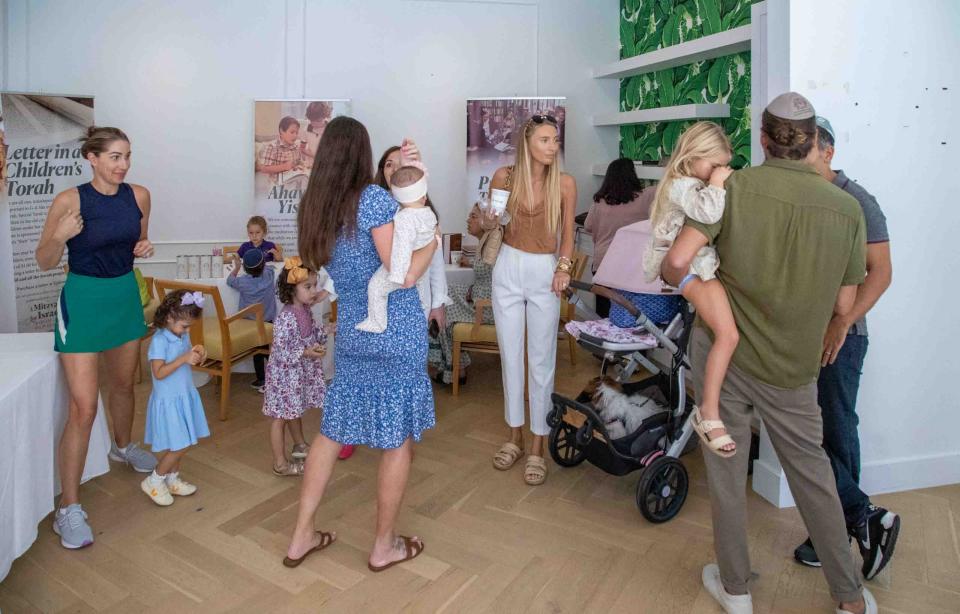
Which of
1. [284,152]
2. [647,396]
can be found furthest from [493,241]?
[284,152]

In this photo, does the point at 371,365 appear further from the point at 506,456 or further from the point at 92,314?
the point at 506,456

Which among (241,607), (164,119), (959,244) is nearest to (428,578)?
(241,607)

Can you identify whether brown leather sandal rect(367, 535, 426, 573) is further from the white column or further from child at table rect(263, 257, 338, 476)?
the white column

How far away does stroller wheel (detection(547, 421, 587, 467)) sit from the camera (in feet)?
11.5

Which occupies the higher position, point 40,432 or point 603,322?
point 603,322

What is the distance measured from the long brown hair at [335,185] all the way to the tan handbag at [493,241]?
3.60ft

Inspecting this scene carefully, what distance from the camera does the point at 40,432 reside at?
284cm

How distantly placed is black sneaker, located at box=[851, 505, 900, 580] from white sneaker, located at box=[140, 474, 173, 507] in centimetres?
276

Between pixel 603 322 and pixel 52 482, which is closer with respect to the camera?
pixel 52 482

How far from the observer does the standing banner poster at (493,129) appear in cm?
670

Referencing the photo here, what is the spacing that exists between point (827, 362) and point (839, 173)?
666mm

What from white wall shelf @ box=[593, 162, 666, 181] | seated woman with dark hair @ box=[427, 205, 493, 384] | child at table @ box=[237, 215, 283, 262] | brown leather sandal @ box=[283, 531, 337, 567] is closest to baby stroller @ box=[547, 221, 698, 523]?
brown leather sandal @ box=[283, 531, 337, 567]

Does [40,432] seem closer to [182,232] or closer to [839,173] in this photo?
[839,173]

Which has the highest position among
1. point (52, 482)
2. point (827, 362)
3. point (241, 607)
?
point (827, 362)
